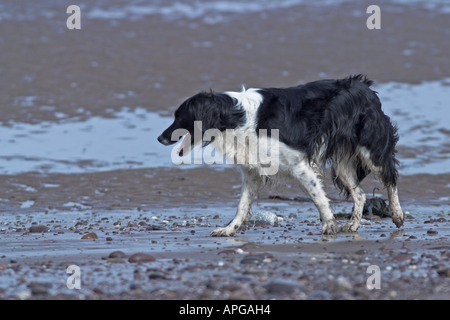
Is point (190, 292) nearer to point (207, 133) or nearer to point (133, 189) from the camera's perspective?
point (207, 133)

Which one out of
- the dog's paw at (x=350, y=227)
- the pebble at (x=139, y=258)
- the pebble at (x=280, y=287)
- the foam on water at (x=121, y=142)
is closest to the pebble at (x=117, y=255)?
the pebble at (x=139, y=258)

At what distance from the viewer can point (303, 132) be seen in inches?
260

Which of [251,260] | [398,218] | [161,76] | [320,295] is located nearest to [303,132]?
[398,218]

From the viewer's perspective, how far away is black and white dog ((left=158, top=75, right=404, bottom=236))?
6.50 m

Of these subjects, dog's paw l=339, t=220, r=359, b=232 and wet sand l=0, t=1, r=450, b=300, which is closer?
wet sand l=0, t=1, r=450, b=300

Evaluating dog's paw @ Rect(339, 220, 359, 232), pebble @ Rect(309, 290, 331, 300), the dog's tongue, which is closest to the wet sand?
pebble @ Rect(309, 290, 331, 300)

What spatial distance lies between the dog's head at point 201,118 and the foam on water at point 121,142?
4152mm

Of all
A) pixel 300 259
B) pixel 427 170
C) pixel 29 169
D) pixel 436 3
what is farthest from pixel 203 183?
pixel 436 3

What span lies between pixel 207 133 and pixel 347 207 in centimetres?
258

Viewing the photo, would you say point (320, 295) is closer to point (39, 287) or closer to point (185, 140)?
point (39, 287)

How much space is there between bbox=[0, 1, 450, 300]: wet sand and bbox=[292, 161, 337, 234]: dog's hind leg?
5.0 inches

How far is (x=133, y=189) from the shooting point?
9570 mm

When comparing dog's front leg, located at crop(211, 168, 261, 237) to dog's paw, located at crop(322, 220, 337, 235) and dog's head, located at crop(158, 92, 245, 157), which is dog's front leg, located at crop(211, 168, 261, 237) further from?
dog's paw, located at crop(322, 220, 337, 235)

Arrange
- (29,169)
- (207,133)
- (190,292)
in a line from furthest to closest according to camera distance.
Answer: (29,169) < (207,133) < (190,292)
